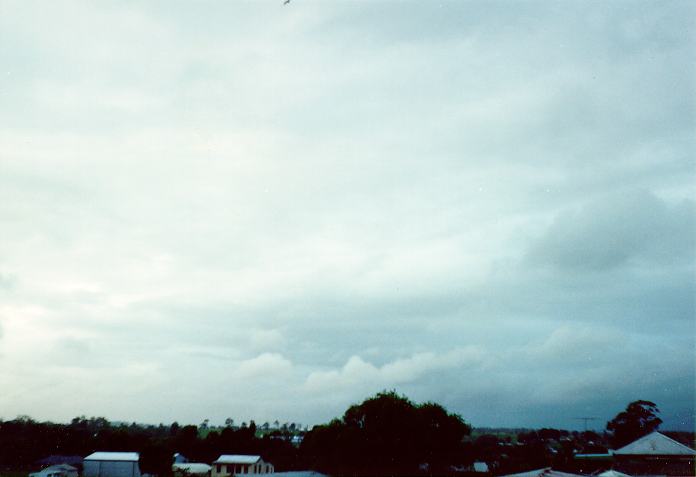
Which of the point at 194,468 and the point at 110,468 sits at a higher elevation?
the point at 110,468

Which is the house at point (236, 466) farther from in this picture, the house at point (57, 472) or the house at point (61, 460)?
the house at point (61, 460)

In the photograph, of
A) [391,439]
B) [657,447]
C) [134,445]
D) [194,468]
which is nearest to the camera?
[657,447]

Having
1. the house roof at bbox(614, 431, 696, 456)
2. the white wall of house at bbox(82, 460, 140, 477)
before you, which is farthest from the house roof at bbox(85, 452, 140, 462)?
the house roof at bbox(614, 431, 696, 456)

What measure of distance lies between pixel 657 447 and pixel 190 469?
6306cm

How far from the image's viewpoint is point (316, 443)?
240 ft

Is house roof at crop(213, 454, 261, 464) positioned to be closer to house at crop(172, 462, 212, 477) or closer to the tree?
house at crop(172, 462, 212, 477)

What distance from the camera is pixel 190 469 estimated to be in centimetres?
8894

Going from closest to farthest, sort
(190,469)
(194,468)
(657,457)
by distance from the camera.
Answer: (657,457), (190,469), (194,468)

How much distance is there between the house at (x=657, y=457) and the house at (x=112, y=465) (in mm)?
59679

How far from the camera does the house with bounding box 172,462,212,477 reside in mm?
83250

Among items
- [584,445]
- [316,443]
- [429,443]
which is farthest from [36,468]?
[584,445]

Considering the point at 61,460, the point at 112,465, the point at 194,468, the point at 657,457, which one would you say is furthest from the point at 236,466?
the point at 657,457

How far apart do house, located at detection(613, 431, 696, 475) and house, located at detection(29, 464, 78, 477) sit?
210 feet

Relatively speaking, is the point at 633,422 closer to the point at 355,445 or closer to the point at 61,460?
the point at 355,445
